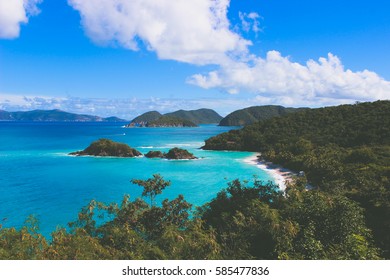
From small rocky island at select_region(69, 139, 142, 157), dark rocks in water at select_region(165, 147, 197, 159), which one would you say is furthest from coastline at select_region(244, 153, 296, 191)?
small rocky island at select_region(69, 139, 142, 157)

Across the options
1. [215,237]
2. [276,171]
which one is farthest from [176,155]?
[215,237]

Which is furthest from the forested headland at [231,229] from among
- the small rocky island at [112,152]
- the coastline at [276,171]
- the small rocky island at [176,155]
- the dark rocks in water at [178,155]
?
the small rocky island at [112,152]

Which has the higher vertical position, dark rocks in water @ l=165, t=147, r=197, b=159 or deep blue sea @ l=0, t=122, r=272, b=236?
dark rocks in water @ l=165, t=147, r=197, b=159

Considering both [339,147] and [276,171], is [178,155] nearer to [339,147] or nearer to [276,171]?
[276,171]

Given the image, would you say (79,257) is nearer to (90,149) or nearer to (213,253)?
(213,253)

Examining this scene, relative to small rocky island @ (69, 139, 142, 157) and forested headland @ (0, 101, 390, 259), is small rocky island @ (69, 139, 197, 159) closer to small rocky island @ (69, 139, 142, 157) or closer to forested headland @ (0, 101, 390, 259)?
small rocky island @ (69, 139, 142, 157)

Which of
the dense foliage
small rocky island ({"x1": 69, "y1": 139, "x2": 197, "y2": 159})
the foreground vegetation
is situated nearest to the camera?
the foreground vegetation
